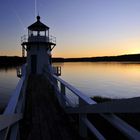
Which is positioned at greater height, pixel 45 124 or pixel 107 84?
pixel 45 124

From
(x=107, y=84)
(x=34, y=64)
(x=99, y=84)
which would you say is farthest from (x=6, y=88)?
(x=107, y=84)

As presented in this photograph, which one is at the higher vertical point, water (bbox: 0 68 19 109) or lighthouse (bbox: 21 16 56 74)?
lighthouse (bbox: 21 16 56 74)

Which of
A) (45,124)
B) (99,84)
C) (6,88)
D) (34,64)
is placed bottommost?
(99,84)

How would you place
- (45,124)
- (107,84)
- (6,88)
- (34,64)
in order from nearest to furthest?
1. (45,124)
2. (34,64)
3. (6,88)
4. (107,84)

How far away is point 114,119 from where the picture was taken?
291 centimetres

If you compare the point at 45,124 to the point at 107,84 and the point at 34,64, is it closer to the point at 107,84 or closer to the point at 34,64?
the point at 34,64

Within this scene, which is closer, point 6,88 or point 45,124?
point 45,124

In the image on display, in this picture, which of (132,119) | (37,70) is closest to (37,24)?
(37,70)

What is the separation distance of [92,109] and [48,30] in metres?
22.6

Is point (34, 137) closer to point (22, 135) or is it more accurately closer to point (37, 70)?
point (22, 135)

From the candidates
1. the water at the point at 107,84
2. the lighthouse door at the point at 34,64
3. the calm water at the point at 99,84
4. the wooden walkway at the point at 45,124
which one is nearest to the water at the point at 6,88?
the calm water at the point at 99,84

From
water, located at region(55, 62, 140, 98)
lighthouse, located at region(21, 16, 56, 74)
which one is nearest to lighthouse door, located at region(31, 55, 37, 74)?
lighthouse, located at region(21, 16, 56, 74)

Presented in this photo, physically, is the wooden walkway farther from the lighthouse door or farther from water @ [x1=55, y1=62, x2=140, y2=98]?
water @ [x1=55, y1=62, x2=140, y2=98]

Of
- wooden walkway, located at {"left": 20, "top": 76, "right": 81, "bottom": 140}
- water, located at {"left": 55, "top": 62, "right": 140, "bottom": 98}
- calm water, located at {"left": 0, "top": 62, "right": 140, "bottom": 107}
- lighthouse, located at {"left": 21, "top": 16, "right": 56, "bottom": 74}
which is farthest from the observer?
water, located at {"left": 55, "top": 62, "right": 140, "bottom": 98}
